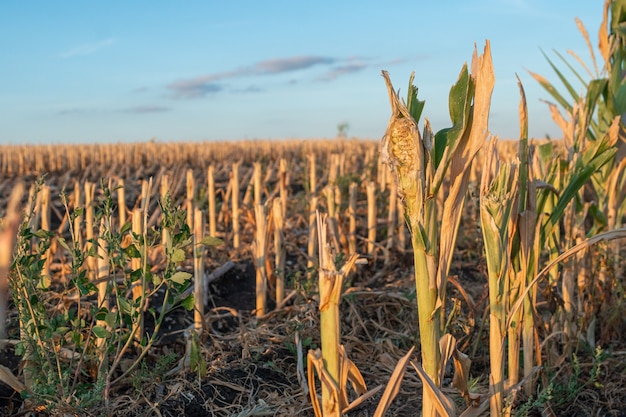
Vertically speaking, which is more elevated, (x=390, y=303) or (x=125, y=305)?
(x=125, y=305)

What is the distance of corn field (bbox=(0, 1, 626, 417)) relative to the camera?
1838mm

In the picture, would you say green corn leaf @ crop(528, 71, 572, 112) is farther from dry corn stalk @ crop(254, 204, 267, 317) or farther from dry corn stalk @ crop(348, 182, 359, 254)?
dry corn stalk @ crop(254, 204, 267, 317)

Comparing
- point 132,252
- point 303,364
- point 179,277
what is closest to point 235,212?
point 303,364

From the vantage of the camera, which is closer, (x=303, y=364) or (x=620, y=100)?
(x=303, y=364)

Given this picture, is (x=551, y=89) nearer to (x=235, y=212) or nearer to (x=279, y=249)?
(x=279, y=249)

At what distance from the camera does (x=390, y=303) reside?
3.66 meters

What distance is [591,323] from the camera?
10.8 feet

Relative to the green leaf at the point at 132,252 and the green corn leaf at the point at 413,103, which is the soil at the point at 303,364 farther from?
the green corn leaf at the point at 413,103

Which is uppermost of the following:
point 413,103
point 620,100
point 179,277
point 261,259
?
point 620,100

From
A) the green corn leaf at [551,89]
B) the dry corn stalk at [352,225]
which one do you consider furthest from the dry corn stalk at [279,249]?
the green corn leaf at [551,89]

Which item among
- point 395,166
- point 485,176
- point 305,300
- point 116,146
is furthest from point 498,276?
point 116,146

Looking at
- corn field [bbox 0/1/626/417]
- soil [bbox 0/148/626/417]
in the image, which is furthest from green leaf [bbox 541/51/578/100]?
soil [bbox 0/148/626/417]

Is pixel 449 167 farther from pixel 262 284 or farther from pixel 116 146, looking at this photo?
pixel 116 146

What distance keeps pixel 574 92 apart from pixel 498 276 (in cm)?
252
